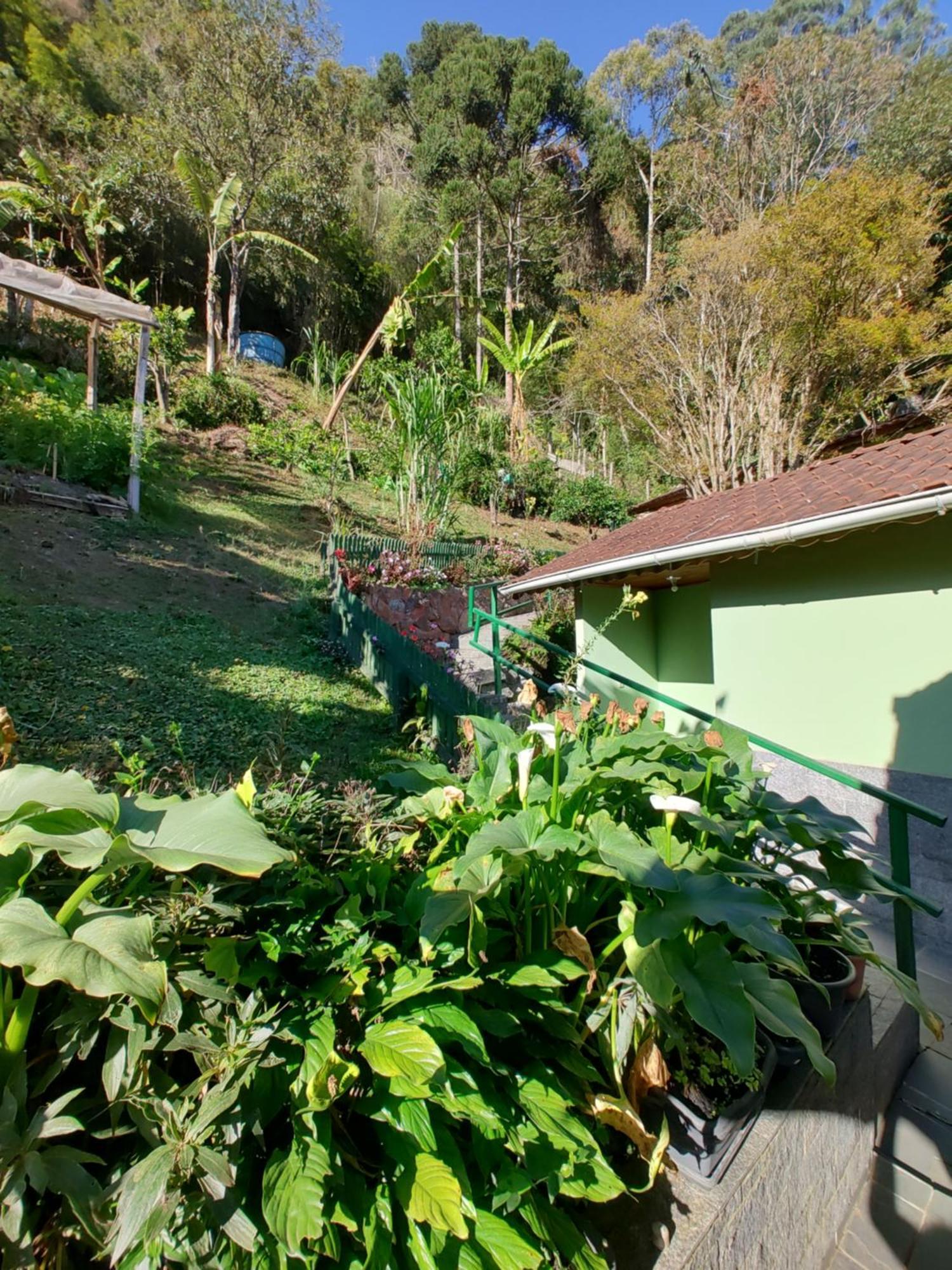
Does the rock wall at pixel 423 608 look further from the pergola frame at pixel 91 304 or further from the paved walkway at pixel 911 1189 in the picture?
the paved walkway at pixel 911 1189

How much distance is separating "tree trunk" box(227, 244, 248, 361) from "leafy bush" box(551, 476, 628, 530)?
10695mm

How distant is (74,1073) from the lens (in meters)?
0.95

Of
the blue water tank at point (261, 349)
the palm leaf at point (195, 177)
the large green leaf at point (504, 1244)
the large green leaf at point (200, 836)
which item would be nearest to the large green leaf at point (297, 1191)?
the large green leaf at point (504, 1244)

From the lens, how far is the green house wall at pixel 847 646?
12.0ft

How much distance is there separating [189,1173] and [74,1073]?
0.32m

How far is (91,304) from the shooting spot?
24.1 feet

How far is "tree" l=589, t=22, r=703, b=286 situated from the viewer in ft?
67.4

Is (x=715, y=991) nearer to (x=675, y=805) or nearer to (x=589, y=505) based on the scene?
(x=675, y=805)

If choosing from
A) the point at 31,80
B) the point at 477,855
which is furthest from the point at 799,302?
the point at 31,80

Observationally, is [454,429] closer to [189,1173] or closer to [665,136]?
[189,1173]

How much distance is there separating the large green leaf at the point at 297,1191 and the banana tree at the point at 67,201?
1753 centimetres

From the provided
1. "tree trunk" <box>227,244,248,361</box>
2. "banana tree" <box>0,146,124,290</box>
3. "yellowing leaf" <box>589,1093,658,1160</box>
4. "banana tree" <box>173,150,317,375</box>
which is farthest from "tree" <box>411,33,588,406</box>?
"yellowing leaf" <box>589,1093,658,1160</box>

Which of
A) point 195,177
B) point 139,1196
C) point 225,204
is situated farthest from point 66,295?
point 139,1196

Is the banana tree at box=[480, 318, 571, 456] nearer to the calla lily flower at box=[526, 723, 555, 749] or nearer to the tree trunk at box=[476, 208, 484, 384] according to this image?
the tree trunk at box=[476, 208, 484, 384]
